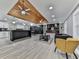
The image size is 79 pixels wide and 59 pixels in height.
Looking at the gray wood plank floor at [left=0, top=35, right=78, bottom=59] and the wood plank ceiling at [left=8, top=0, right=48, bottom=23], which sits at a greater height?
the wood plank ceiling at [left=8, top=0, right=48, bottom=23]

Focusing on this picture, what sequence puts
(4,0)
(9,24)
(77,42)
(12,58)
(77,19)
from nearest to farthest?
(77,42) → (12,58) → (4,0) → (77,19) → (9,24)

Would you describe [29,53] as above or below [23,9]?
below

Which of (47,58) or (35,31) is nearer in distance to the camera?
(47,58)

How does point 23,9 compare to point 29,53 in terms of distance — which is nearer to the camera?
point 29,53

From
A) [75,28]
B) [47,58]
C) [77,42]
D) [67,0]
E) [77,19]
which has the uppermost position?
[67,0]

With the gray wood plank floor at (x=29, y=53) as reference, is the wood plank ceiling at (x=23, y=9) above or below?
above

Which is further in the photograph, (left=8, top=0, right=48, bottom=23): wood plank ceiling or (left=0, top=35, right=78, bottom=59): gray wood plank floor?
(left=8, top=0, right=48, bottom=23): wood plank ceiling

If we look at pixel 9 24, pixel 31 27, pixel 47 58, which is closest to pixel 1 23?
pixel 9 24

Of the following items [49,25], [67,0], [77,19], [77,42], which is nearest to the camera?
[77,42]

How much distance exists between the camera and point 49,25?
21594 mm

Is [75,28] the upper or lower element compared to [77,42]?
upper

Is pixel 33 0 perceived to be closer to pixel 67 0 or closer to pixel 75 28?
pixel 67 0

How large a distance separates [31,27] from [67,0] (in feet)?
64.3

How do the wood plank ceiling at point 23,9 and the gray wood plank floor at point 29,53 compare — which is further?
the wood plank ceiling at point 23,9
